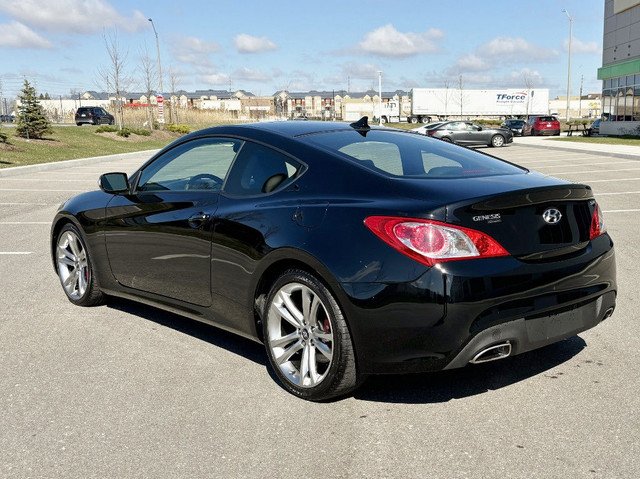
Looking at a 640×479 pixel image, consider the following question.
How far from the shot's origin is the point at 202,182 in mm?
4727

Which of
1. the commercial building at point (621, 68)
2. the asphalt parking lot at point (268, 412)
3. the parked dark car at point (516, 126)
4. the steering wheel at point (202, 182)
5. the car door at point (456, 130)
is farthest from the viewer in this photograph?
the parked dark car at point (516, 126)

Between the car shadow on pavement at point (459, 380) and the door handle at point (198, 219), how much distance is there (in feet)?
4.65

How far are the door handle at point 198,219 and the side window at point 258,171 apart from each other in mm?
205

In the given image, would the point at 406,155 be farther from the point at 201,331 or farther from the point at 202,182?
the point at 201,331

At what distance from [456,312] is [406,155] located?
4.64 feet

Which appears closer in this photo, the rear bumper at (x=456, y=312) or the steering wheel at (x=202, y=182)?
the rear bumper at (x=456, y=312)

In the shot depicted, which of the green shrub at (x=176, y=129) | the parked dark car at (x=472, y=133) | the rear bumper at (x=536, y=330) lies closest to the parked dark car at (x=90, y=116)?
the green shrub at (x=176, y=129)

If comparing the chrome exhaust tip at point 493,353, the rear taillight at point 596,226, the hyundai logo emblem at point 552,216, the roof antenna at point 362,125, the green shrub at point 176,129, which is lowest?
the green shrub at point 176,129

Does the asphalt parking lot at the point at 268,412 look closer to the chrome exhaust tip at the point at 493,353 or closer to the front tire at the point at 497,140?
the chrome exhaust tip at the point at 493,353

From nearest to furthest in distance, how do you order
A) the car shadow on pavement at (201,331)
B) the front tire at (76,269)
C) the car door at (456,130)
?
1. the car shadow on pavement at (201,331)
2. the front tire at (76,269)
3. the car door at (456,130)

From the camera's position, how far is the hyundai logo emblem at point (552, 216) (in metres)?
3.63

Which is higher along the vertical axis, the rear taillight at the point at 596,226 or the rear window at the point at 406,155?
the rear window at the point at 406,155

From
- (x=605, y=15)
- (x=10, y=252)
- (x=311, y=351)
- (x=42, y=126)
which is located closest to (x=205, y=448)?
(x=311, y=351)

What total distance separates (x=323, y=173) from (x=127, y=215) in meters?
1.93
